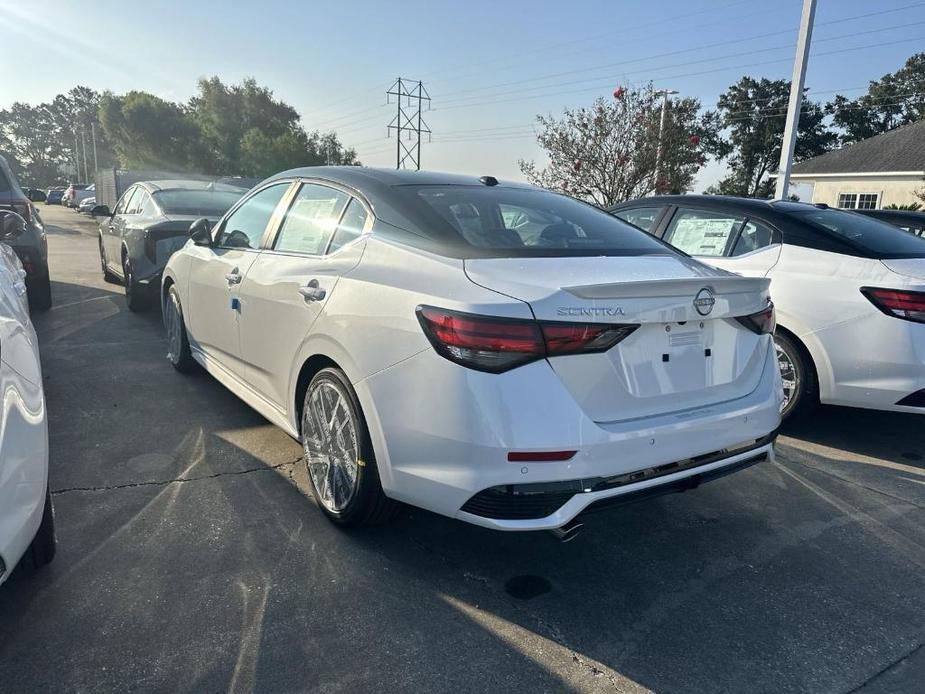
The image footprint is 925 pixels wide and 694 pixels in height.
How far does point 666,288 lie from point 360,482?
1.42 metres

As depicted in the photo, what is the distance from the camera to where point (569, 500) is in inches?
89.4

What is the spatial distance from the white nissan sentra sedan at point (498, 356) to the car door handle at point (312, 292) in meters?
0.01

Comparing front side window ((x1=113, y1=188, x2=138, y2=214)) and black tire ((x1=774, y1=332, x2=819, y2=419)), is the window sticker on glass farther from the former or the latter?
front side window ((x1=113, y1=188, x2=138, y2=214))

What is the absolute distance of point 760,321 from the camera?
282cm

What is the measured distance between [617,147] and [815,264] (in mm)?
12140

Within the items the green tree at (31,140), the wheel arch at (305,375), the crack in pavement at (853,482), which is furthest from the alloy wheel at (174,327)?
the green tree at (31,140)

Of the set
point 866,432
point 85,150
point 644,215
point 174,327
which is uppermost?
point 85,150

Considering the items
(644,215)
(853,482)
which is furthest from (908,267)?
(644,215)

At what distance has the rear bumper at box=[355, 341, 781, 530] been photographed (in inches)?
86.2

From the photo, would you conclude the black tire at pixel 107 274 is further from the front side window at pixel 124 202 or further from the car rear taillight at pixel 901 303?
the car rear taillight at pixel 901 303

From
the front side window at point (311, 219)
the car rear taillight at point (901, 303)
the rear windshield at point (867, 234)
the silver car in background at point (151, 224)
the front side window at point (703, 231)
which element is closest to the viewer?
the front side window at point (311, 219)

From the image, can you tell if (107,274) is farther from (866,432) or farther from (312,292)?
(866,432)

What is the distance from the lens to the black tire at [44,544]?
2.49m

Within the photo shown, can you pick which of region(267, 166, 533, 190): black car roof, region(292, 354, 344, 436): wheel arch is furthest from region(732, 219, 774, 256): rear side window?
region(292, 354, 344, 436): wheel arch
